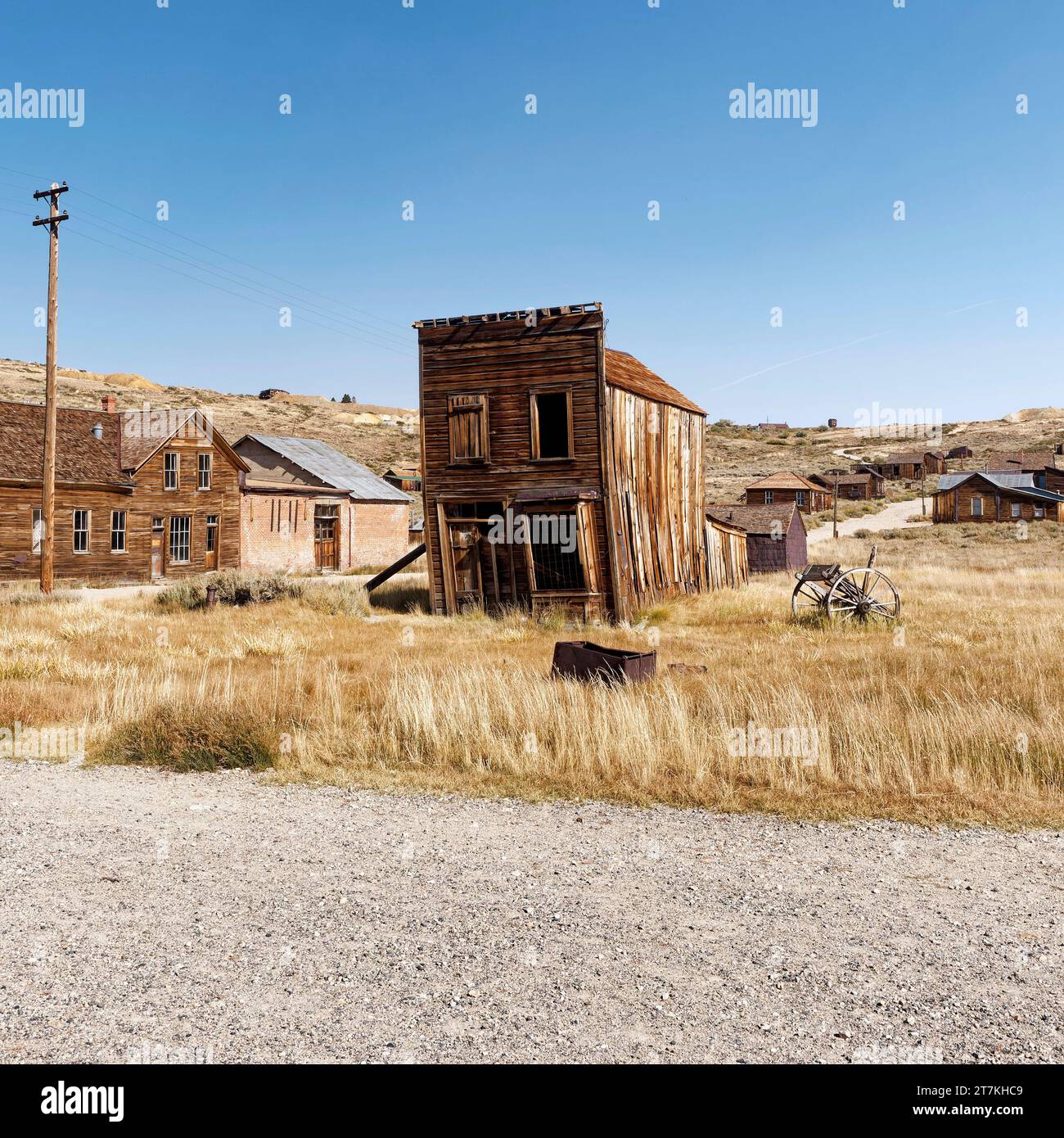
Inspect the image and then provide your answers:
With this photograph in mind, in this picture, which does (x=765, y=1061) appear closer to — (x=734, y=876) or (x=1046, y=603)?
(x=734, y=876)

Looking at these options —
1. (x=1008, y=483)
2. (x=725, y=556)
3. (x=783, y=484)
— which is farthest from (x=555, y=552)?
(x=1008, y=483)

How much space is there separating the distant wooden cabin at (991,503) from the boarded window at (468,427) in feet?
165

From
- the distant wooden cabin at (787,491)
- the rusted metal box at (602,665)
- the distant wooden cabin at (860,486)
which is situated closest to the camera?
the rusted metal box at (602,665)

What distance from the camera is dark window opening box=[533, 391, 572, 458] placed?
62.6 feet

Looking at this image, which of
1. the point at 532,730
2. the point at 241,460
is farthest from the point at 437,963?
the point at 241,460

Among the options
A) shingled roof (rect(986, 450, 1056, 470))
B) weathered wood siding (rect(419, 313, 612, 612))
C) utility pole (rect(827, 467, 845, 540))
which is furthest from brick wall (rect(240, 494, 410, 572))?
shingled roof (rect(986, 450, 1056, 470))

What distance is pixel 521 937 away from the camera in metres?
4.42

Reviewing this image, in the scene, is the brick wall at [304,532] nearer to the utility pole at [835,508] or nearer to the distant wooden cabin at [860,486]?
the utility pole at [835,508]

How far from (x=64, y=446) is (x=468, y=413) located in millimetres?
18162

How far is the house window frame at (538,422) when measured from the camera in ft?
61.8

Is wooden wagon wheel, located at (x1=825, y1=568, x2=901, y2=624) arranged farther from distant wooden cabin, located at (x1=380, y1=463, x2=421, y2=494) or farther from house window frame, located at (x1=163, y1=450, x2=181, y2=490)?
distant wooden cabin, located at (x1=380, y1=463, x2=421, y2=494)

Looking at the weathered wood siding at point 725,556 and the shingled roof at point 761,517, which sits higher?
the shingled roof at point 761,517

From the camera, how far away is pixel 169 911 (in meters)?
4.83

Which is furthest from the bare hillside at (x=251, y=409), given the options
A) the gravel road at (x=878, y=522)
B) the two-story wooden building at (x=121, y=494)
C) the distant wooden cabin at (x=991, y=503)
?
the distant wooden cabin at (x=991, y=503)
